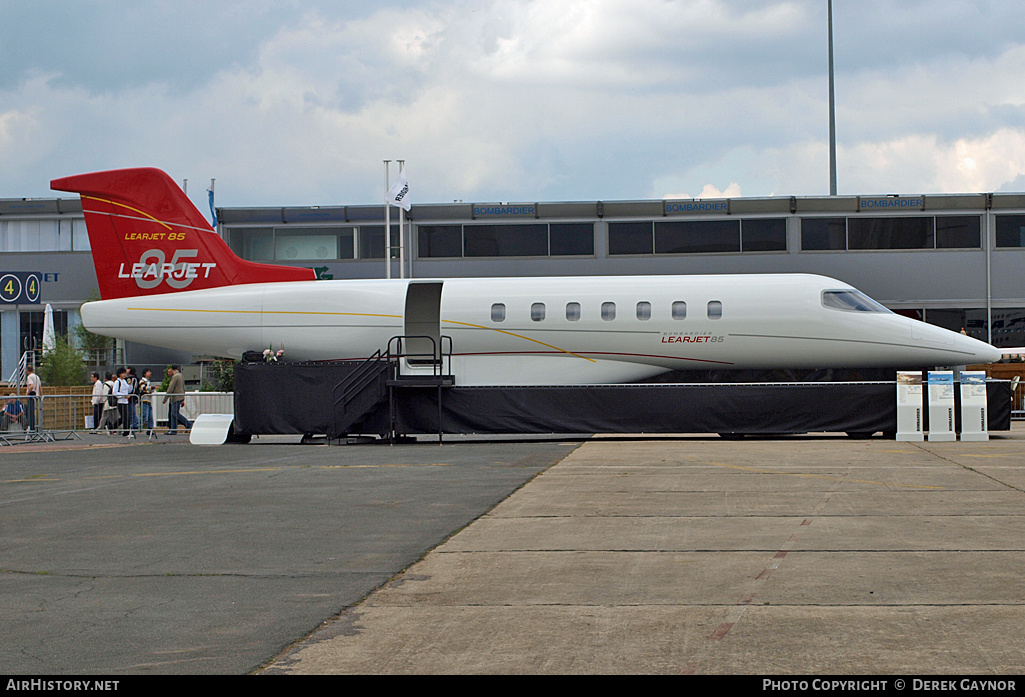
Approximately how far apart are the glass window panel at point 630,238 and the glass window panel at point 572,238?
93 centimetres

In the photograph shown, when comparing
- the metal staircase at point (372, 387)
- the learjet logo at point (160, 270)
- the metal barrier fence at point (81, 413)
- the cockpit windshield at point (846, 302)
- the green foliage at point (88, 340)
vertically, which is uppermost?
the learjet logo at point (160, 270)

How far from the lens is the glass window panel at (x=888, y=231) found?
4166 centimetres

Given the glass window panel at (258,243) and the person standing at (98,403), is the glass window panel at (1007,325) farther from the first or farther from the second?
the person standing at (98,403)

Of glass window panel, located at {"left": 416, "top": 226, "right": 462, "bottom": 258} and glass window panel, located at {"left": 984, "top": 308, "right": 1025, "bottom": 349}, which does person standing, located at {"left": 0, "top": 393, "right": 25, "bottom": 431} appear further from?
glass window panel, located at {"left": 984, "top": 308, "right": 1025, "bottom": 349}

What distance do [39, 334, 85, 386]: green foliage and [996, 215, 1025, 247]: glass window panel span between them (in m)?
38.5

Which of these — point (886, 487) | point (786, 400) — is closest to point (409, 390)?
point (786, 400)

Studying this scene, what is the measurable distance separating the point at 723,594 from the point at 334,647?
99.2 inches

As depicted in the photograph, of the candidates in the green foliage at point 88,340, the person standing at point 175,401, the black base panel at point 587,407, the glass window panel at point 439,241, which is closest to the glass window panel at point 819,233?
the glass window panel at point 439,241

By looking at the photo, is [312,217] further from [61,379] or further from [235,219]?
[61,379]

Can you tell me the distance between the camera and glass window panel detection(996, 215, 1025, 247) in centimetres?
4150

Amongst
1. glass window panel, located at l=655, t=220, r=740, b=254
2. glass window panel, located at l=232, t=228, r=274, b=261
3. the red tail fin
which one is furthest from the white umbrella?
glass window panel, located at l=655, t=220, r=740, b=254

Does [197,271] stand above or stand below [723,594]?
above
